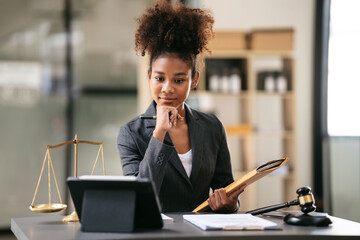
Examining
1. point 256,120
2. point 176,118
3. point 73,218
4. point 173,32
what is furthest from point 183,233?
point 256,120

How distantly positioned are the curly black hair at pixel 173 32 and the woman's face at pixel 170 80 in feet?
0.13

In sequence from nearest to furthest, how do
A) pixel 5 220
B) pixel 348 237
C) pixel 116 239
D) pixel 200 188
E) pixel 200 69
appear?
1. pixel 116 239
2. pixel 348 237
3. pixel 200 188
4. pixel 200 69
5. pixel 5 220

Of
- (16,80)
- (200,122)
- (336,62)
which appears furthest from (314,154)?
(200,122)

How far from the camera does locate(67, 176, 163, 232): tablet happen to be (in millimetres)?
1282

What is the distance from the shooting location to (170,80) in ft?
5.95

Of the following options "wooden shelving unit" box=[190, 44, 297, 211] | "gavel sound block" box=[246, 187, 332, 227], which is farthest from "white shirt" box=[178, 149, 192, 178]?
"wooden shelving unit" box=[190, 44, 297, 211]

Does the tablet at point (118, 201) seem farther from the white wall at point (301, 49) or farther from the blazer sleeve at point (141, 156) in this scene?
the white wall at point (301, 49)

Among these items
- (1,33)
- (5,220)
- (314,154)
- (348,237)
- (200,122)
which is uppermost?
(1,33)

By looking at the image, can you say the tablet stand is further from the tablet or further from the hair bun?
the hair bun

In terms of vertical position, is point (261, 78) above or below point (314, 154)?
above

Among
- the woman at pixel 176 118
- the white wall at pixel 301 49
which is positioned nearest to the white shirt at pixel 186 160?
the woman at pixel 176 118

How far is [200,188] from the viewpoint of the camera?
1.91m

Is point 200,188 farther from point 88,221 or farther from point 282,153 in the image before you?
point 282,153

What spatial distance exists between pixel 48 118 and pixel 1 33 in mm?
1019
